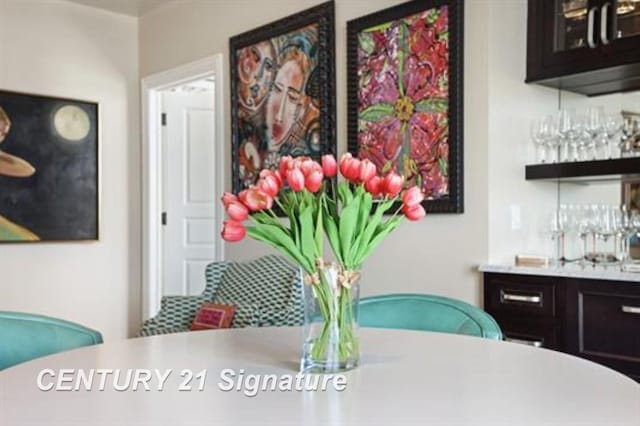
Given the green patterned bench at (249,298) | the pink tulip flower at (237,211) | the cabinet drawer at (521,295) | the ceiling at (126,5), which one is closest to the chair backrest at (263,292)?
the green patterned bench at (249,298)

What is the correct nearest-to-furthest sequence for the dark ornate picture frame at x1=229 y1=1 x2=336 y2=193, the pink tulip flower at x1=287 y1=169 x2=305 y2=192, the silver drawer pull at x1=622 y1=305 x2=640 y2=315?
the pink tulip flower at x1=287 y1=169 x2=305 y2=192 → the silver drawer pull at x1=622 y1=305 x2=640 y2=315 → the dark ornate picture frame at x1=229 y1=1 x2=336 y2=193

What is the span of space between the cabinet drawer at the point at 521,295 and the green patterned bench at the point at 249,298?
84 centimetres

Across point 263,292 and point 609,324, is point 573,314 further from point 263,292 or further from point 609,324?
point 263,292

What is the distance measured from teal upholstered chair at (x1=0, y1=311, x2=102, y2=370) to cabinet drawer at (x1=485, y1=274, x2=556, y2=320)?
1.71 m

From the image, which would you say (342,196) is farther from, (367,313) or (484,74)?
(484,74)

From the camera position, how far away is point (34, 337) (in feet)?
5.49

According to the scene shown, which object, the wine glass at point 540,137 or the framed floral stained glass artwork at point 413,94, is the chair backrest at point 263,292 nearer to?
the framed floral stained glass artwork at point 413,94

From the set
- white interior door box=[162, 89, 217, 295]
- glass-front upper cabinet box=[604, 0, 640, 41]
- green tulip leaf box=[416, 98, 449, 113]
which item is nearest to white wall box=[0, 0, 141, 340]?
white interior door box=[162, 89, 217, 295]

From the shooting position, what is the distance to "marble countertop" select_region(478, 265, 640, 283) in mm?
2412

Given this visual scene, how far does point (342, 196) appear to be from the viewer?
4.32ft

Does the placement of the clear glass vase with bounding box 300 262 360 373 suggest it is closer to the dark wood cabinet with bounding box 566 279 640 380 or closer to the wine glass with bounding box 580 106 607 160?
the dark wood cabinet with bounding box 566 279 640 380

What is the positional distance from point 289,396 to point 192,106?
432cm

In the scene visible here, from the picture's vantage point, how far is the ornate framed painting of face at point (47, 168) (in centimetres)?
436

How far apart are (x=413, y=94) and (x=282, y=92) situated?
3.31 feet
